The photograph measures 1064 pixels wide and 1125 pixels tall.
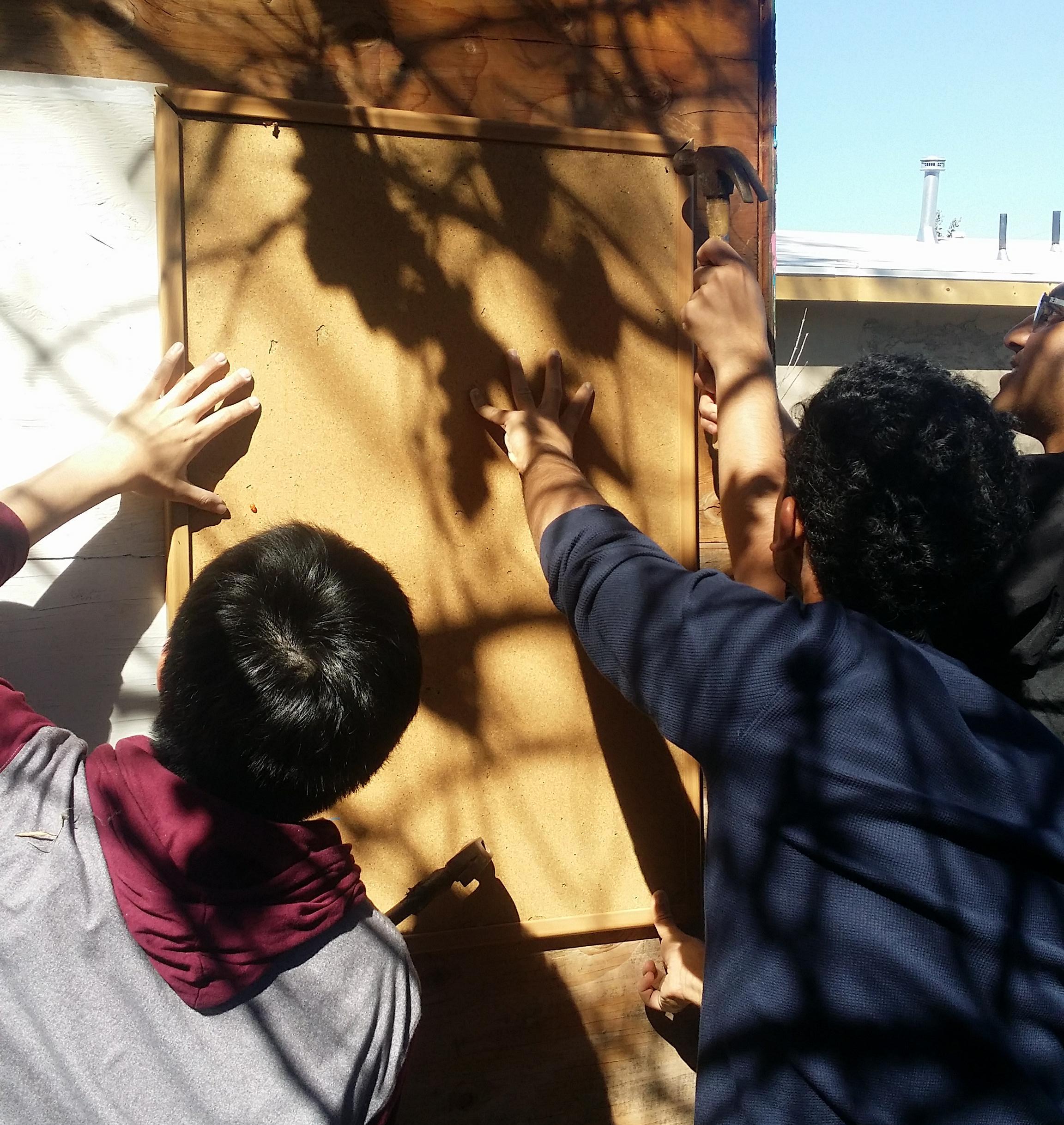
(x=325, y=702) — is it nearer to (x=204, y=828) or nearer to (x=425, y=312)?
(x=204, y=828)

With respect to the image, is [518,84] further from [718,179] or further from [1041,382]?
[1041,382]

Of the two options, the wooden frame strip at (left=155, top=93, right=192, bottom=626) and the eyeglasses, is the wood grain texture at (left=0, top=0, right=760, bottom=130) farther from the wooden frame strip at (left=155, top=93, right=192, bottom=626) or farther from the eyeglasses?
the eyeglasses

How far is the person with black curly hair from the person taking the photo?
1.03 metres

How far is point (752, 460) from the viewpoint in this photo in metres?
1.72

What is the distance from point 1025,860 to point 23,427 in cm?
160

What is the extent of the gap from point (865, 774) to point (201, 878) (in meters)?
0.75

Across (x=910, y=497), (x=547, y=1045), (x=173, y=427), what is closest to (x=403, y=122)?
(x=173, y=427)

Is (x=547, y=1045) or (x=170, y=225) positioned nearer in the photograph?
(x=170, y=225)

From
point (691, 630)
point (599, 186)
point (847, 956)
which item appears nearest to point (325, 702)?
point (691, 630)

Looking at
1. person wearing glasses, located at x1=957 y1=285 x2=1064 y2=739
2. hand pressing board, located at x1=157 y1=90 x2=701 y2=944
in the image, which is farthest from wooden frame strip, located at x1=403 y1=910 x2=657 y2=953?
person wearing glasses, located at x1=957 y1=285 x2=1064 y2=739

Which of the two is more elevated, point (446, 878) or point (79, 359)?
point (79, 359)

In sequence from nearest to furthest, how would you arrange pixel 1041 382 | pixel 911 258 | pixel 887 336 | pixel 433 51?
pixel 433 51
pixel 1041 382
pixel 887 336
pixel 911 258

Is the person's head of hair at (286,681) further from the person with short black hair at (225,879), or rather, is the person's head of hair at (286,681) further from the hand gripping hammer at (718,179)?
the hand gripping hammer at (718,179)

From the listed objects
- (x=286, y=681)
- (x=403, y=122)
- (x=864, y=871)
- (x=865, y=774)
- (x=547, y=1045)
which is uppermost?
(x=403, y=122)
